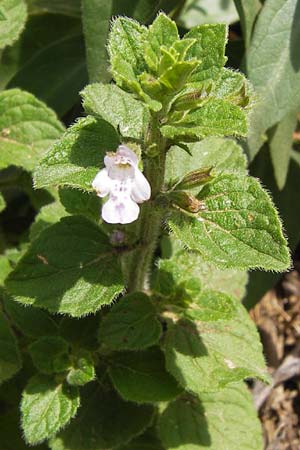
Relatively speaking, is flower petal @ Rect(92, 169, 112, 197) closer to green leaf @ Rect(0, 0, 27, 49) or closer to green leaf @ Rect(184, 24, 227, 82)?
green leaf @ Rect(184, 24, 227, 82)

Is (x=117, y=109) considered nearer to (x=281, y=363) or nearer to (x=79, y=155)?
(x=79, y=155)

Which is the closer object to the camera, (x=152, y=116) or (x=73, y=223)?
(x=152, y=116)

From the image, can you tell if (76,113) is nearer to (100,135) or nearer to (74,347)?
(74,347)

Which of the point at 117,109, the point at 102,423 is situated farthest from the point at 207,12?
the point at 102,423

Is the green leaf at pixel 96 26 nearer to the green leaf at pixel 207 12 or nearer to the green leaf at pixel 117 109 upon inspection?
the green leaf at pixel 117 109

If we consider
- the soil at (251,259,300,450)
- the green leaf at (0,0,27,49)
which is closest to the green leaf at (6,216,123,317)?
the green leaf at (0,0,27,49)

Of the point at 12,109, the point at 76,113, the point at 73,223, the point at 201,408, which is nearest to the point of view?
the point at 73,223

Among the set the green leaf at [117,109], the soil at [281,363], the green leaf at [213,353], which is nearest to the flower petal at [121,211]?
the green leaf at [117,109]

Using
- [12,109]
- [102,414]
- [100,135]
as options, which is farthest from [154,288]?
[12,109]
